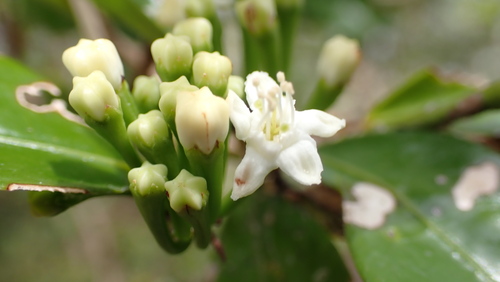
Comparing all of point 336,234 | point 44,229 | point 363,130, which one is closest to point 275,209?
point 336,234

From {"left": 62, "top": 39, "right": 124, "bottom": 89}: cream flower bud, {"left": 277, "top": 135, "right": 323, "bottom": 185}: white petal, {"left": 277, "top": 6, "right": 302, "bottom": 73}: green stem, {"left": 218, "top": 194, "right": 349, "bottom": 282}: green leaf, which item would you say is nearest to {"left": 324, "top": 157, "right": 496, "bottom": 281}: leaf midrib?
{"left": 218, "top": 194, "right": 349, "bottom": 282}: green leaf

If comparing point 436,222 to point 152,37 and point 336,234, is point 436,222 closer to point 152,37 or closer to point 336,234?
point 336,234

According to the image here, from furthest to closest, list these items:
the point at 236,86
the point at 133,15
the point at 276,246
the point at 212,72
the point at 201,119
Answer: the point at 133,15, the point at 276,246, the point at 236,86, the point at 212,72, the point at 201,119

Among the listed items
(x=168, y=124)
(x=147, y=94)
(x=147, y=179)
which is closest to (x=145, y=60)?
(x=147, y=94)

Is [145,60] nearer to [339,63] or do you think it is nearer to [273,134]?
[339,63]

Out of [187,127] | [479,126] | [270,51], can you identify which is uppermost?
[187,127]

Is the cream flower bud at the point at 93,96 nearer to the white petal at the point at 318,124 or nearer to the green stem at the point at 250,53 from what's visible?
the white petal at the point at 318,124
